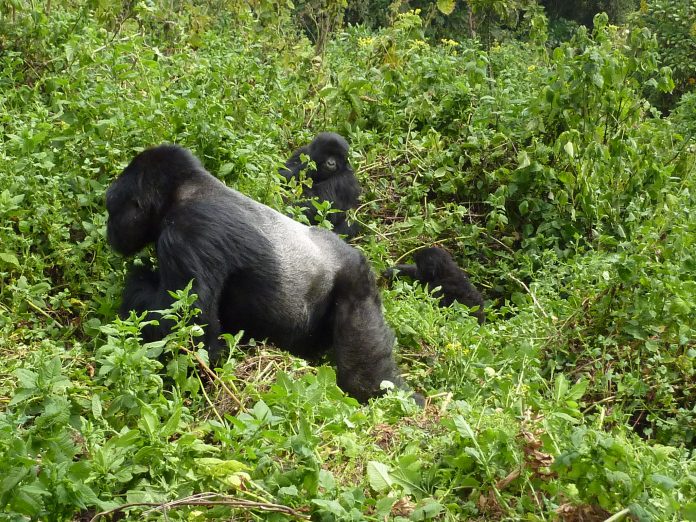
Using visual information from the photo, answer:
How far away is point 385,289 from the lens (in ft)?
19.2

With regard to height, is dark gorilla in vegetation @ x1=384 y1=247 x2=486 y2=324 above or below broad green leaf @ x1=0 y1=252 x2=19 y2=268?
below

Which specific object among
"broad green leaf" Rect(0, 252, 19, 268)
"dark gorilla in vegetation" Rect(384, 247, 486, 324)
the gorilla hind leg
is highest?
"broad green leaf" Rect(0, 252, 19, 268)

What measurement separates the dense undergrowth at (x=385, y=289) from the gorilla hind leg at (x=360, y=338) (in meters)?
0.30

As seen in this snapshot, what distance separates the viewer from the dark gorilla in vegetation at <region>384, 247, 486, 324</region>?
19.8 ft

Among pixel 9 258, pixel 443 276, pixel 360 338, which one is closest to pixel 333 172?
pixel 443 276

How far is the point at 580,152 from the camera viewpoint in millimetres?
6324

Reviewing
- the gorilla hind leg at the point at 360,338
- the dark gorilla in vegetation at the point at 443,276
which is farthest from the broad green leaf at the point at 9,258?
the dark gorilla in vegetation at the point at 443,276

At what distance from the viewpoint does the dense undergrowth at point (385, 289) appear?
2.66 meters

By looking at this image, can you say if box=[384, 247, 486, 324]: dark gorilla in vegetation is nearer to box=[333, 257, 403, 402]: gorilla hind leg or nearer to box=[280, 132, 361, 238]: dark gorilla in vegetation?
box=[280, 132, 361, 238]: dark gorilla in vegetation

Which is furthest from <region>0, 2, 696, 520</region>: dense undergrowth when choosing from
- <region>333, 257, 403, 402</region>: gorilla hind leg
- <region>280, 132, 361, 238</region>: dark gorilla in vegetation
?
<region>333, 257, 403, 402</region>: gorilla hind leg

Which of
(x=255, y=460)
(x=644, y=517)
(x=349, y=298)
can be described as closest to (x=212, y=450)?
(x=255, y=460)

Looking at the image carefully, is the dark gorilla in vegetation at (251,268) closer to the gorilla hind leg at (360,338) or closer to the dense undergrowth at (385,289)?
the gorilla hind leg at (360,338)

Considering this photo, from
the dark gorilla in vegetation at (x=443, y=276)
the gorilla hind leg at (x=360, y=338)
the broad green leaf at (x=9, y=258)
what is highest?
the broad green leaf at (x=9, y=258)

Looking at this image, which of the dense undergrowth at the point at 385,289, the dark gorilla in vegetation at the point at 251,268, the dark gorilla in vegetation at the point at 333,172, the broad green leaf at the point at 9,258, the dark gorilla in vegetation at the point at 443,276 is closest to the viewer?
the dense undergrowth at the point at 385,289
